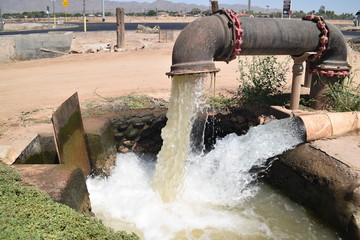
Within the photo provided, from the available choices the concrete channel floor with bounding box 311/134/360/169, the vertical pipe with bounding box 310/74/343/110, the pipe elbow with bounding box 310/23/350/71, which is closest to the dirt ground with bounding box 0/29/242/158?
the vertical pipe with bounding box 310/74/343/110

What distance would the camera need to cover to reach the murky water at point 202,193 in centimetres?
426

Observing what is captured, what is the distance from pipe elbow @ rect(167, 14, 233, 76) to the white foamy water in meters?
1.64

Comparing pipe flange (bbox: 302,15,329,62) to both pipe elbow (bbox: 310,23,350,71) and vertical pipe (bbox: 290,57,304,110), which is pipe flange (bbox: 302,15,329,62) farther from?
vertical pipe (bbox: 290,57,304,110)

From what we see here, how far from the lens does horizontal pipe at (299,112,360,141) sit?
474cm

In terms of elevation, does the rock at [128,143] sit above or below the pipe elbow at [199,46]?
below

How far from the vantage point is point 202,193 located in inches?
199

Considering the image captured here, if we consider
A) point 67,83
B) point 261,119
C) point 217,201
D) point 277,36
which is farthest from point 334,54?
point 67,83

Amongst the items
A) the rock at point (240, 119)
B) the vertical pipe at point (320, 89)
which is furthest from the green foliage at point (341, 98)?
the rock at point (240, 119)

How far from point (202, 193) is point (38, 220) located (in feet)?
8.91

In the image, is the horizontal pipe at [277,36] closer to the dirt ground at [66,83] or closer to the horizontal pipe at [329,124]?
the horizontal pipe at [329,124]

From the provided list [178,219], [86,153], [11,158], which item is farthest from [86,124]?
[178,219]

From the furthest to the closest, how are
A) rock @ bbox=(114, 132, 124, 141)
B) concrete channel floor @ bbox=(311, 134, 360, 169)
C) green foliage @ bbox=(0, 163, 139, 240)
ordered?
rock @ bbox=(114, 132, 124, 141), concrete channel floor @ bbox=(311, 134, 360, 169), green foliage @ bbox=(0, 163, 139, 240)

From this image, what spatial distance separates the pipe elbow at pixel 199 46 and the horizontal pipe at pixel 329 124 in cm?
159

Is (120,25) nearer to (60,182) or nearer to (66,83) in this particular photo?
(66,83)
